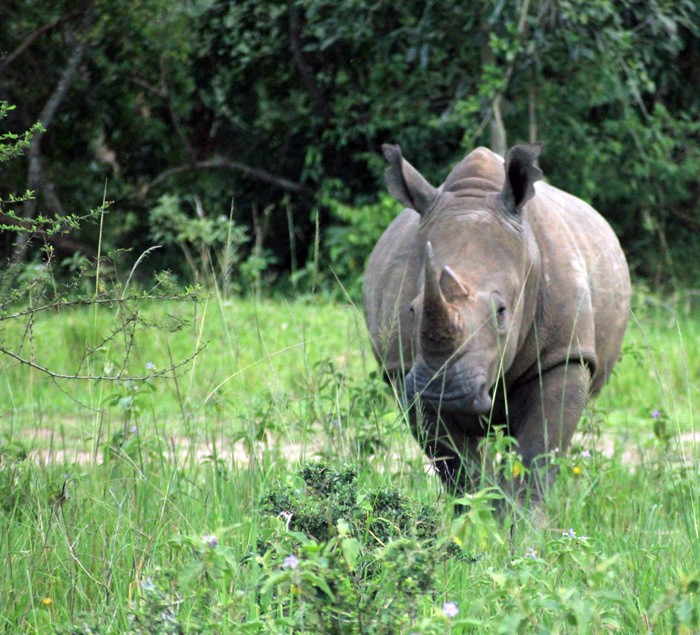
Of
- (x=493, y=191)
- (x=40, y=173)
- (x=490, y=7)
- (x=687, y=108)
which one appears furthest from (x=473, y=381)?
(x=687, y=108)

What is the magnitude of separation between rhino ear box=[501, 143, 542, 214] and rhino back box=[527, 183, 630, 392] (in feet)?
0.62

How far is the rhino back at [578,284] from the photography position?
14.6 feet

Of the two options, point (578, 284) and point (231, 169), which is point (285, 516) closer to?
point (578, 284)

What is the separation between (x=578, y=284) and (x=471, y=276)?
59cm

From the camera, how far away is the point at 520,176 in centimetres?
434

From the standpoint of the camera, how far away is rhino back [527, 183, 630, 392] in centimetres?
445

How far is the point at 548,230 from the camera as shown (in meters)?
4.57

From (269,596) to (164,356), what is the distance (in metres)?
4.97

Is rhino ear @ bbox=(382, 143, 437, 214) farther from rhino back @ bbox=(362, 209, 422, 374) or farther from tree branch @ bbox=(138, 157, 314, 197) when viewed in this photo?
tree branch @ bbox=(138, 157, 314, 197)

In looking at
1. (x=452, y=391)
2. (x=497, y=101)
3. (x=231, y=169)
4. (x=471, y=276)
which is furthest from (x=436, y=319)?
(x=231, y=169)

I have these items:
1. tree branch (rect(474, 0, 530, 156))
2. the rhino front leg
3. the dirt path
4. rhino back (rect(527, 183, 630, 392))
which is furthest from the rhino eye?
tree branch (rect(474, 0, 530, 156))

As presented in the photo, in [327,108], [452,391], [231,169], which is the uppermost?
[452,391]

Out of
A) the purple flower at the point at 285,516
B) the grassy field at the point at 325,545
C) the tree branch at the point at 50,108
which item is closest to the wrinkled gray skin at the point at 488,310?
the grassy field at the point at 325,545

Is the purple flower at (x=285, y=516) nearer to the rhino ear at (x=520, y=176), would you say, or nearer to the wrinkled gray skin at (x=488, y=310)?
the wrinkled gray skin at (x=488, y=310)
